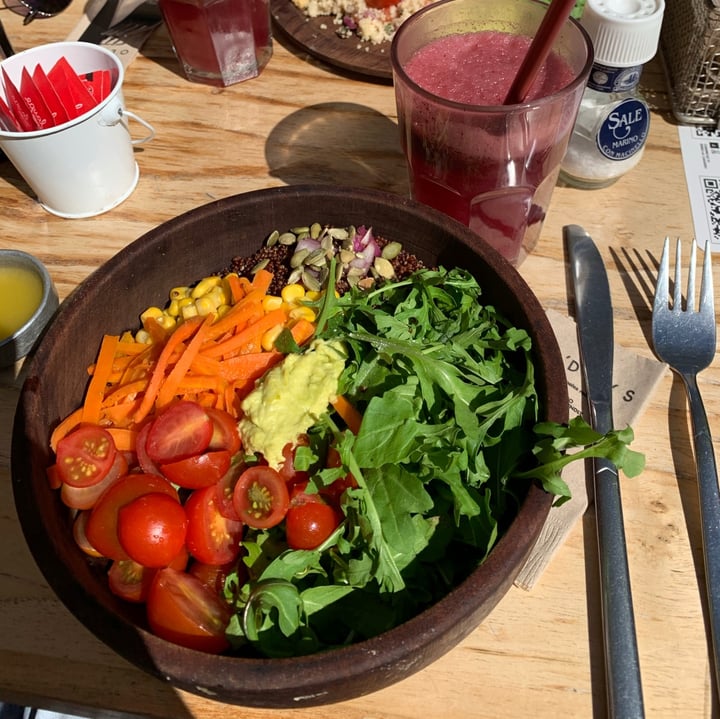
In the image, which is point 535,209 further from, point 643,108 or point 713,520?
point 713,520

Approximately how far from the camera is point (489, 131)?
1.17 meters

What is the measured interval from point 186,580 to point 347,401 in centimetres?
34

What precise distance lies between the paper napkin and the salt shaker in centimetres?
41

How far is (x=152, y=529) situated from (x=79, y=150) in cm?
94

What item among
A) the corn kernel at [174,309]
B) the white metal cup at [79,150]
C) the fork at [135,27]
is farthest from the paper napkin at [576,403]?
the fork at [135,27]

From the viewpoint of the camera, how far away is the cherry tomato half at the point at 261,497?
0.93 meters

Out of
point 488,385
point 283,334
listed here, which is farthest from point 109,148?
point 488,385

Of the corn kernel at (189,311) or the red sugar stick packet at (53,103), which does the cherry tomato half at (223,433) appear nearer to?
the corn kernel at (189,311)

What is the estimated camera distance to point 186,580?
35.7 inches

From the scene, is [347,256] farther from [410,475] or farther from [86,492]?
[86,492]

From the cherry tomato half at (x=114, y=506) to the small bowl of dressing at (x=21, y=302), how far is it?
18.9 inches

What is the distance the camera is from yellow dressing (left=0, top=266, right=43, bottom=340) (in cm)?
135

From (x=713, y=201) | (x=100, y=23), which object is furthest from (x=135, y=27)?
(x=713, y=201)

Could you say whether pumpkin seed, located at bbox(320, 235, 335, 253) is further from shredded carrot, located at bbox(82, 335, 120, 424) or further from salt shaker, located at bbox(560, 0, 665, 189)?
salt shaker, located at bbox(560, 0, 665, 189)
